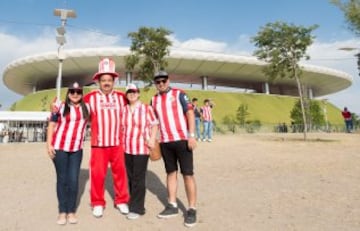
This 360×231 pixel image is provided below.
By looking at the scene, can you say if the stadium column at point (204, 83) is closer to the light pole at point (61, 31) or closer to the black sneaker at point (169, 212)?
the light pole at point (61, 31)

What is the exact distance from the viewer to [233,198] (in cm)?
504

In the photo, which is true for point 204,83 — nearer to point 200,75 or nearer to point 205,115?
point 200,75

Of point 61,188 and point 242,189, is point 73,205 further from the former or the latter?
point 242,189

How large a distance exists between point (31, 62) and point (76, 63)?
8939 mm

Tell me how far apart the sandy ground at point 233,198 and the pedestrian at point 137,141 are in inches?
12.0

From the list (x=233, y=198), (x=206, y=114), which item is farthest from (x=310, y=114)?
(x=233, y=198)

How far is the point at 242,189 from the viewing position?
5.64 m

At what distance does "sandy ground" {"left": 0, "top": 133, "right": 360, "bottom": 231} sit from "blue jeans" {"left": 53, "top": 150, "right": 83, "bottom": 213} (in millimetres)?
260

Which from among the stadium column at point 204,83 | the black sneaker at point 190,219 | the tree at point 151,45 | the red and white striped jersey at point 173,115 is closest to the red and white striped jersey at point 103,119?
the red and white striped jersey at point 173,115

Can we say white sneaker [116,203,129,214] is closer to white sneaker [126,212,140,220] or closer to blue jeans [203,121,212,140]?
white sneaker [126,212,140,220]

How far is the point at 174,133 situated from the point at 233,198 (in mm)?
1639

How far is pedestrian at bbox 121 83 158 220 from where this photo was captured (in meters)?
4.31

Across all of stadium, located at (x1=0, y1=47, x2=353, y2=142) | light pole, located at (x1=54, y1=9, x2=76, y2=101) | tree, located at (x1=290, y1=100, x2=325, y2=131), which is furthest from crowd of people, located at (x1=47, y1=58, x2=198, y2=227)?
stadium, located at (x1=0, y1=47, x2=353, y2=142)

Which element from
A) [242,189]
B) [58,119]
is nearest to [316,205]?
[242,189]
